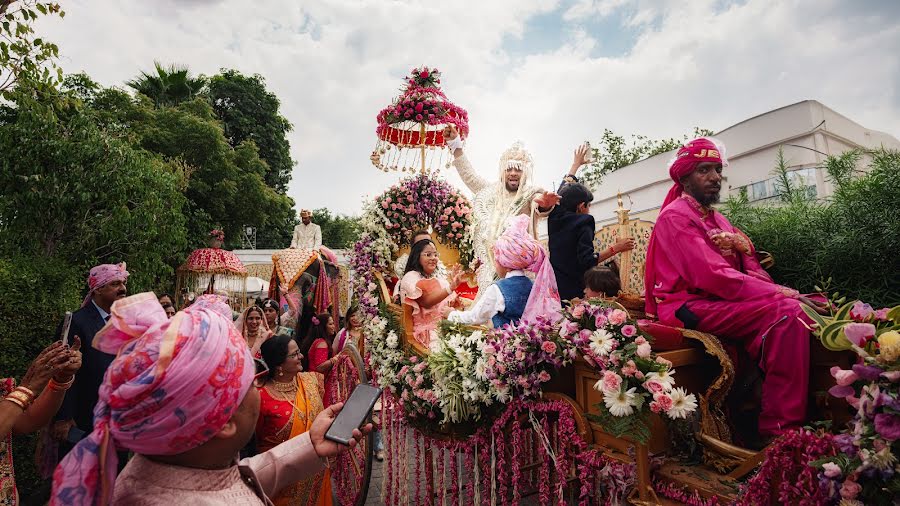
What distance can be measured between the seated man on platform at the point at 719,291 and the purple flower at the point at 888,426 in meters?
0.82

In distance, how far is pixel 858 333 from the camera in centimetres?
171

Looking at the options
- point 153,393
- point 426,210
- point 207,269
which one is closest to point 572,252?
point 426,210

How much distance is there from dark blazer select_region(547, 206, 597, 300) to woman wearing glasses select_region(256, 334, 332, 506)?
231 centimetres

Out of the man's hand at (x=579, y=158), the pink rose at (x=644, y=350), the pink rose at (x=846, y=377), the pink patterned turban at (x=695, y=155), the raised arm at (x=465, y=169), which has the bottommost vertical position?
the pink rose at (x=846, y=377)

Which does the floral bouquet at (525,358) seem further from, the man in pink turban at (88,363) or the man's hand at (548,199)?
the man in pink turban at (88,363)

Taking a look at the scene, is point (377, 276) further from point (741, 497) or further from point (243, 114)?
point (243, 114)

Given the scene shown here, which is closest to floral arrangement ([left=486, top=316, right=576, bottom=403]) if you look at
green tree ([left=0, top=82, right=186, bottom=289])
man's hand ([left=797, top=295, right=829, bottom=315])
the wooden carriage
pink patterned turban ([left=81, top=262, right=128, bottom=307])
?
the wooden carriage

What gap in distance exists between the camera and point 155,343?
4.19 ft

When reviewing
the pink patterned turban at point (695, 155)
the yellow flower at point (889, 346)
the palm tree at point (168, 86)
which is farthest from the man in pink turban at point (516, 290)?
the palm tree at point (168, 86)

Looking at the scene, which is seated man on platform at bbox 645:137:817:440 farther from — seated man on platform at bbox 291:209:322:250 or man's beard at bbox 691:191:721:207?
seated man on platform at bbox 291:209:322:250

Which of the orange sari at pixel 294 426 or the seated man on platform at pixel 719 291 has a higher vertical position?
the seated man on platform at pixel 719 291

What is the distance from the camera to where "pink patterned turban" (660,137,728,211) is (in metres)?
3.13

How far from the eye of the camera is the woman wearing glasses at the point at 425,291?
4984 mm

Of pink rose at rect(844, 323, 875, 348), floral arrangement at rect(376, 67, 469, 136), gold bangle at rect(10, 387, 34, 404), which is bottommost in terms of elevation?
gold bangle at rect(10, 387, 34, 404)
